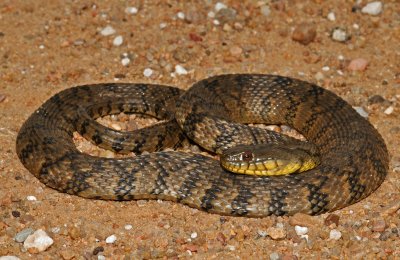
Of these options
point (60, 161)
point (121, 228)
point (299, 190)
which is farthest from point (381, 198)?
point (60, 161)

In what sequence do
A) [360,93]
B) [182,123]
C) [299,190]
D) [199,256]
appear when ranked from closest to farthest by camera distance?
1. [199,256]
2. [299,190]
3. [182,123]
4. [360,93]

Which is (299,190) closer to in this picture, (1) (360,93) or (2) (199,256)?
(2) (199,256)

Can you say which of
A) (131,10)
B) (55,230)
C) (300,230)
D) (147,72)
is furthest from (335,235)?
(131,10)

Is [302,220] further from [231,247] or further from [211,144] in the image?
[211,144]

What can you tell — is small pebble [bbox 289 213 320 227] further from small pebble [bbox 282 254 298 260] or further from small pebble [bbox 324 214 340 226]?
small pebble [bbox 282 254 298 260]

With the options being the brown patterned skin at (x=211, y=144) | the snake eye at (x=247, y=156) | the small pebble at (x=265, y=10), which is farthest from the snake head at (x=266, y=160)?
the small pebble at (x=265, y=10)

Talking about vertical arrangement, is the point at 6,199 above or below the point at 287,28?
below
